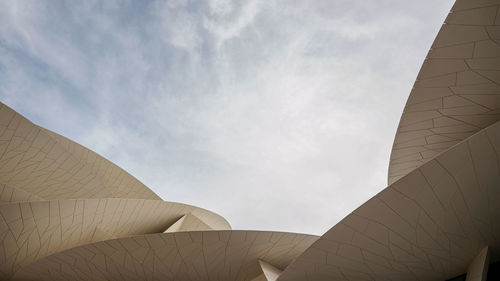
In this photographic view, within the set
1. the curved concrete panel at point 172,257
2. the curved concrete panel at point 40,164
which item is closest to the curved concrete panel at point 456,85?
the curved concrete panel at point 172,257

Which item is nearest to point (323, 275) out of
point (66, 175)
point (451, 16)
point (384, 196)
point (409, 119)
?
point (384, 196)

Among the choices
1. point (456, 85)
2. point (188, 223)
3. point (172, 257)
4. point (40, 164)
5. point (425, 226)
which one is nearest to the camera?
point (425, 226)

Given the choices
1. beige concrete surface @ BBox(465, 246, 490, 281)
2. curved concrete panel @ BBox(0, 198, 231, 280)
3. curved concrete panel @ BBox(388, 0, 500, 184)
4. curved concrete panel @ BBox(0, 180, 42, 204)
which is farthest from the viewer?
curved concrete panel @ BBox(0, 180, 42, 204)

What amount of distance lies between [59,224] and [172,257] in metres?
5.38

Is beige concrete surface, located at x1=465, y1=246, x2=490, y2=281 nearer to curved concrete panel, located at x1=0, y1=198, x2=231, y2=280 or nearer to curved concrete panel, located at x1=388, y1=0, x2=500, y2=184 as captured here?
curved concrete panel, located at x1=388, y1=0, x2=500, y2=184

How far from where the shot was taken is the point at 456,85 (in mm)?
8062

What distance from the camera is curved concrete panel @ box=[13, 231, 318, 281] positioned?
11.9m

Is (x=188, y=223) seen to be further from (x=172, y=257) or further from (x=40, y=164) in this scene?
(x=40, y=164)

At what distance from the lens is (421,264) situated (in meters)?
8.65

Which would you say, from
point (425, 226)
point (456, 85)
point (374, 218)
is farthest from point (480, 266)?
point (456, 85)

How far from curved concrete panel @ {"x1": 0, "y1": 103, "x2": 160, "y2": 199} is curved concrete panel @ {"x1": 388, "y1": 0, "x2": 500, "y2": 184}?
1668 cm

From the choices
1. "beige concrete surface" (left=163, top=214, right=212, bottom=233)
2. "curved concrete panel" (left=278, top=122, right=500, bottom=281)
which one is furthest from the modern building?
"beige concrete surface" (left=163, top=214, right=212, bottom=233)

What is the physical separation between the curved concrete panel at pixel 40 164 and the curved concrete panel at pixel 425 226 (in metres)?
14.1

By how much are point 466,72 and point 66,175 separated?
19921mm
